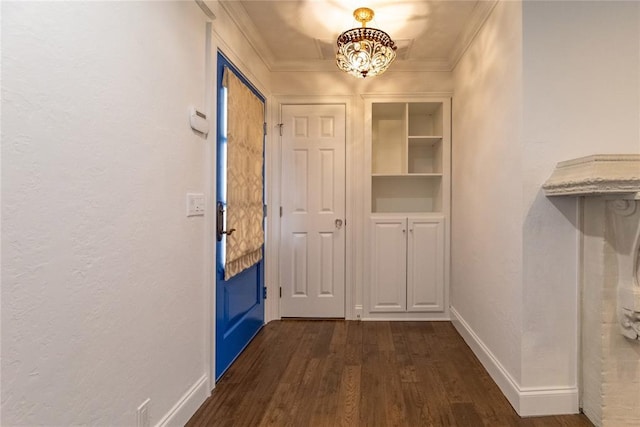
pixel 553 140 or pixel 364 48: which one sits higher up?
pixel 364 48

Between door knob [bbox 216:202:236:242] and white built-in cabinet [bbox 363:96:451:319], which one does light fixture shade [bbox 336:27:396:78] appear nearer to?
white built-in cabinet [bbox 363:96:451:319]

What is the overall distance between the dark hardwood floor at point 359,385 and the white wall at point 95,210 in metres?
0.44

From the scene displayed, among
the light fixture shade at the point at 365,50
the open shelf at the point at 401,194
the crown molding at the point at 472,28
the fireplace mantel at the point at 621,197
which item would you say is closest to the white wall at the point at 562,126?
the fireplace mantel at the point at 621,197

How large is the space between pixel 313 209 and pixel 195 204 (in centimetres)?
156

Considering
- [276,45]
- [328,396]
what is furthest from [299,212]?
[328,396]

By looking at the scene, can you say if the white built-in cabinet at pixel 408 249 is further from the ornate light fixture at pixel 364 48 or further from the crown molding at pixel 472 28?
the ornate light fixture at pixel 364 48

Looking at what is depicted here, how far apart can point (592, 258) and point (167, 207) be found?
6.96ft

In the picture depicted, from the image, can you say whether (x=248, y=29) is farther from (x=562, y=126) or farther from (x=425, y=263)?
(x=425, y=263)

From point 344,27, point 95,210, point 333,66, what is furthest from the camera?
point 333,66

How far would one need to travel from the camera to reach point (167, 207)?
156 cm

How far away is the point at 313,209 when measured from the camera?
324 centimetres

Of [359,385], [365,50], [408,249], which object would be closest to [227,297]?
[359,385]

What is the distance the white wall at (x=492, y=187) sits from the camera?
185cm

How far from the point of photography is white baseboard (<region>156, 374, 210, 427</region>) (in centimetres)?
158
